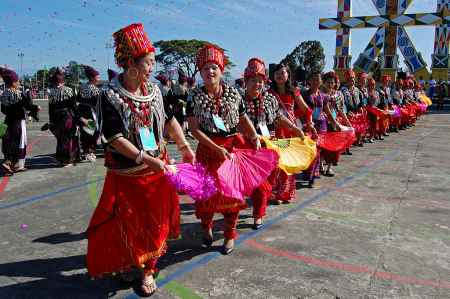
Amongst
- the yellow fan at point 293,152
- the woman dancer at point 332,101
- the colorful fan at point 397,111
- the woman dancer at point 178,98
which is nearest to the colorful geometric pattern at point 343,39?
the colorful fan at point 397,111

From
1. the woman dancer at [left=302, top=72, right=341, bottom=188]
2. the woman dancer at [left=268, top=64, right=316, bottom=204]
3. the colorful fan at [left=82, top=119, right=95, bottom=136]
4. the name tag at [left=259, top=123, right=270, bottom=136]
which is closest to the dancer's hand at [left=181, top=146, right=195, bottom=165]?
the name tag at [left=259, top=123, right=270, bottom=136]

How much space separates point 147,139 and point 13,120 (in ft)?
17.8

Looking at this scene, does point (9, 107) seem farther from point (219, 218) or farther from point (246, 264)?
point (246, 264)

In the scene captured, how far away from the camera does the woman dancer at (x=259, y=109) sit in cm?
396

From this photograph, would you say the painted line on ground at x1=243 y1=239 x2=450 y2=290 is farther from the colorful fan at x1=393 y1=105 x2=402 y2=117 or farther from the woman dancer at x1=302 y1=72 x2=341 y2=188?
the colorful fan at x1=393 y1=105 x2=402 y2=117

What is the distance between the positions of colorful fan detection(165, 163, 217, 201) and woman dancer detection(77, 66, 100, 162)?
17.6ft

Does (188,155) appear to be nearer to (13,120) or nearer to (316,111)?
(316,111)

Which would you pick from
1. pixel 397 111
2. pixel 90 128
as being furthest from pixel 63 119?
pixel 397 111

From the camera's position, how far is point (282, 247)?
350cm

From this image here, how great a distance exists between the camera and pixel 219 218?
174 inches

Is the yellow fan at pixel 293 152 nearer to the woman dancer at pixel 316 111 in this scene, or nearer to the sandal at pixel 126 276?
the woman dancer at pixel 316 111

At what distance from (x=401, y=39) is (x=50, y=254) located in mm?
26656

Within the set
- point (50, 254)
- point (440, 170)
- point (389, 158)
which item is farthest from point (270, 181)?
point (389, 158)

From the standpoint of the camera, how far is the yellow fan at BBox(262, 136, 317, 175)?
13.3 feet
